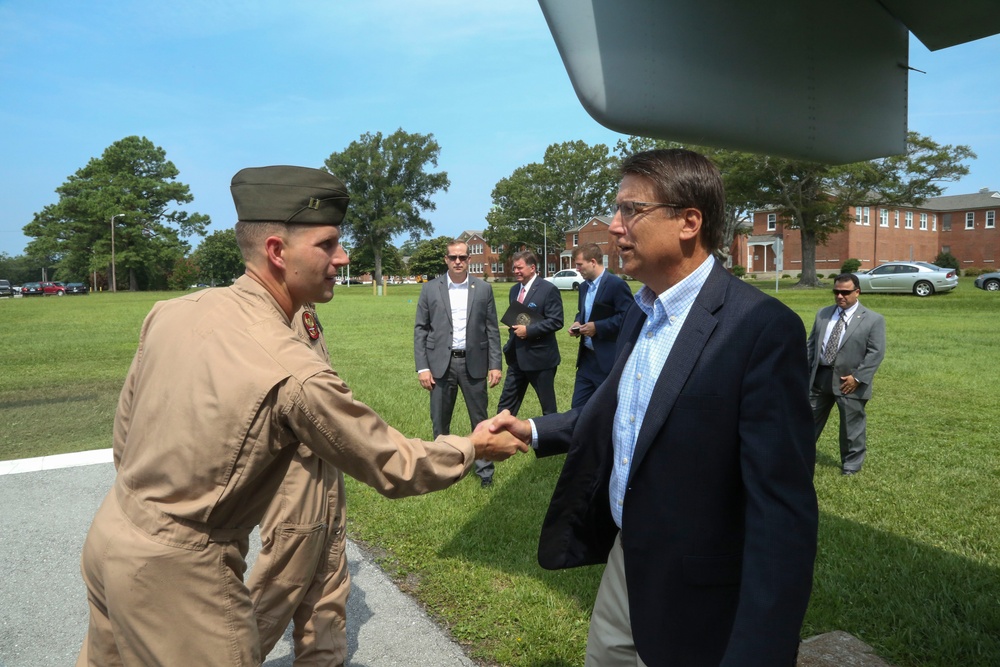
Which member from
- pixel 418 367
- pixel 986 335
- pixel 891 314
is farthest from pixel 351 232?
pixel 418 367

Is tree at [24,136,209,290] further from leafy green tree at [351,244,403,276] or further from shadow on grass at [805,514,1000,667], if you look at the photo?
shadow on grass at [805,514,1000,667]

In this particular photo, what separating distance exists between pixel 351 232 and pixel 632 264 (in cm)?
8984

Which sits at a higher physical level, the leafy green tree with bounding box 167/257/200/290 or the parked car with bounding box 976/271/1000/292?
the leafy green tree with bounding box 167/257/200/290

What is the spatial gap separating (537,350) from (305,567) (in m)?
4.46

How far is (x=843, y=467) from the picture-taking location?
7152 millimetres

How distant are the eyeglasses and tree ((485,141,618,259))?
9118 cm

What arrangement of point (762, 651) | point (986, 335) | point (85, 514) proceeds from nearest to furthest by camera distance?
point (762, 651)
point (85, 514)
point (986, 335)

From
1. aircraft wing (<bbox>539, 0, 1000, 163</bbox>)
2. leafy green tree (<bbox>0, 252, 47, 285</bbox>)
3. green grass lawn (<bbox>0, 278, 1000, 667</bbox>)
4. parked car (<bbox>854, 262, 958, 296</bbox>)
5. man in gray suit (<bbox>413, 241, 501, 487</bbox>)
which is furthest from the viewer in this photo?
leafy green tree (<bbox>0, 252, 47, 285</bbox>)

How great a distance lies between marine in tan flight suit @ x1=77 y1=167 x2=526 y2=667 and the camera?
1915mm

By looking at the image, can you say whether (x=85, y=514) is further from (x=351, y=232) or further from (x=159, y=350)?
(x=351, y=232)

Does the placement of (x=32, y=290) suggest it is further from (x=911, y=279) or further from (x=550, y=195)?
(x=911, y=279)

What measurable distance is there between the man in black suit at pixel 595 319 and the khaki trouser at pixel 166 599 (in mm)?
5179

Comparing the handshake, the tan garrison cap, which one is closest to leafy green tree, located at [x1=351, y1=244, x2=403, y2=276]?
the handshake

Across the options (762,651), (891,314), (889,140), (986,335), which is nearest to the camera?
(762,651)
